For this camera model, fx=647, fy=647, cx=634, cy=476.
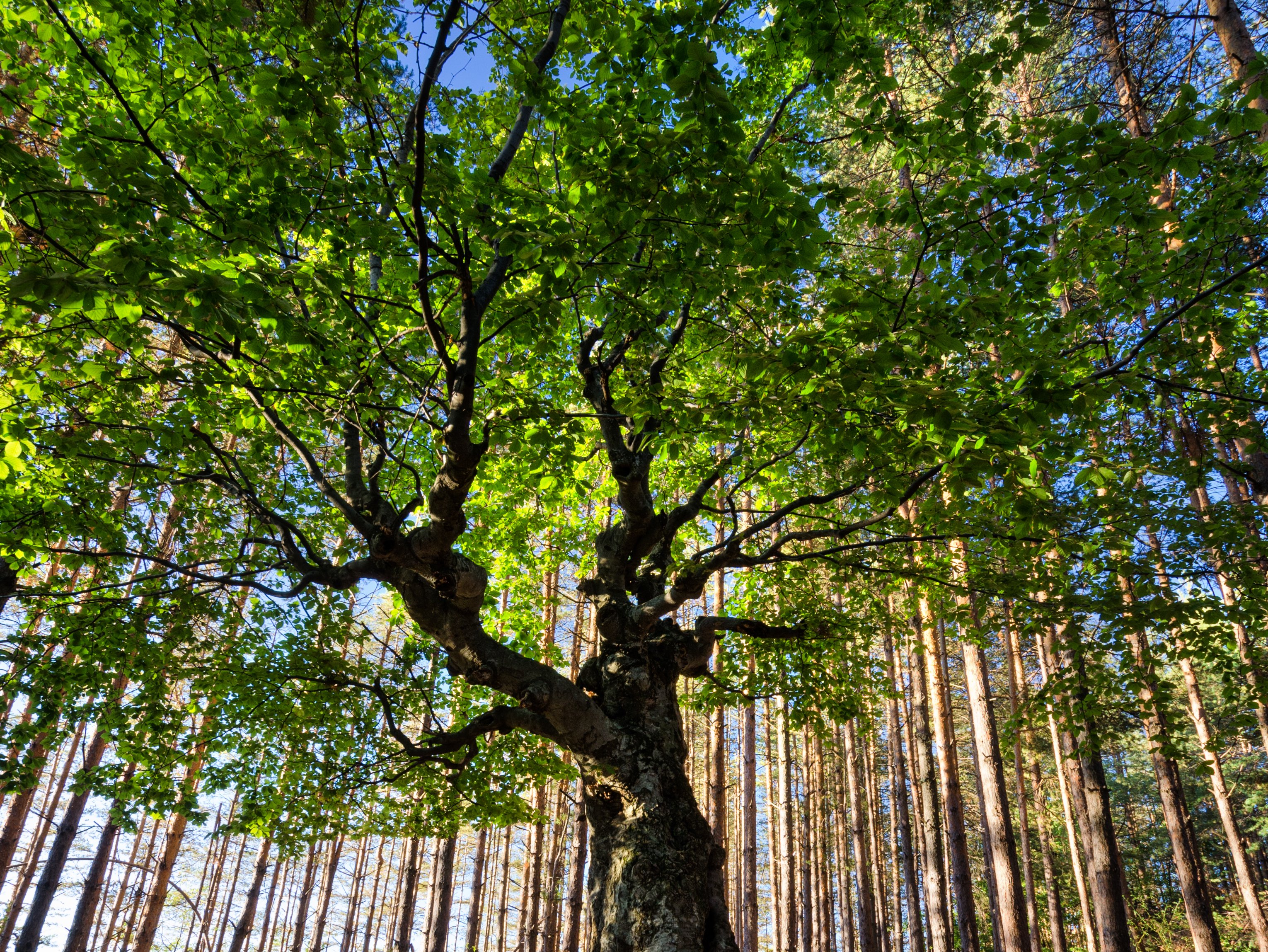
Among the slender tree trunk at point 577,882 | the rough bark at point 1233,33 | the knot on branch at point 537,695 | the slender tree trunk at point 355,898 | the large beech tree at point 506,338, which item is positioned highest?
the rough bark at point 1233,33

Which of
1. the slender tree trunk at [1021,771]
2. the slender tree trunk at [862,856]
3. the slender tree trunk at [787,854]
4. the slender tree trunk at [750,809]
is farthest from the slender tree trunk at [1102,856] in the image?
the slender tree trunk at [862,856]

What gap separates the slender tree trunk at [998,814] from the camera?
32.0ft

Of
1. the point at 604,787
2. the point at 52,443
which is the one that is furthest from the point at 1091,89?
the point at 52,443

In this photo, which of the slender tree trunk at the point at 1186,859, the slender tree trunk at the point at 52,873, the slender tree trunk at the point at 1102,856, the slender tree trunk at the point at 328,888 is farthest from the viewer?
the slender tree trunk at the point at 328,888

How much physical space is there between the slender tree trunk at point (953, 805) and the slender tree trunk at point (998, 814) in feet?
1.33

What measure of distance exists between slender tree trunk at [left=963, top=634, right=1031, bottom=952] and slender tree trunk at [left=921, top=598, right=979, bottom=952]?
40cm

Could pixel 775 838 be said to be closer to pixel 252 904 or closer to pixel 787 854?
pixel 787 854

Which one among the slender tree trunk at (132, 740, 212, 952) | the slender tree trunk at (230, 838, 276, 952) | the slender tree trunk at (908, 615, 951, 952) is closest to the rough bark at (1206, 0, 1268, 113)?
the slender tree trunk at (908, 615, 951, 952)

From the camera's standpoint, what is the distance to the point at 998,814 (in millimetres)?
10266

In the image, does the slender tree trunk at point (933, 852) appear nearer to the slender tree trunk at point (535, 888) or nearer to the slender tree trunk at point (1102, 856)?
the slender tree trunk at point (1102, 856)

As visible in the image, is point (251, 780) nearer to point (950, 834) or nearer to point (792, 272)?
point (792, 272)

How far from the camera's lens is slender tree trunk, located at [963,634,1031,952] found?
9.74 m

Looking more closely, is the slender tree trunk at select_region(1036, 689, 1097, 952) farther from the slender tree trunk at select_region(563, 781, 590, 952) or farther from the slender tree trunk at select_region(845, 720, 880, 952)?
the slender tree trunk at select_region(563, 781, 590, 952)

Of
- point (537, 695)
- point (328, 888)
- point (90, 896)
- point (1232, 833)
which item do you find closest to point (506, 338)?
point (537, 695)
